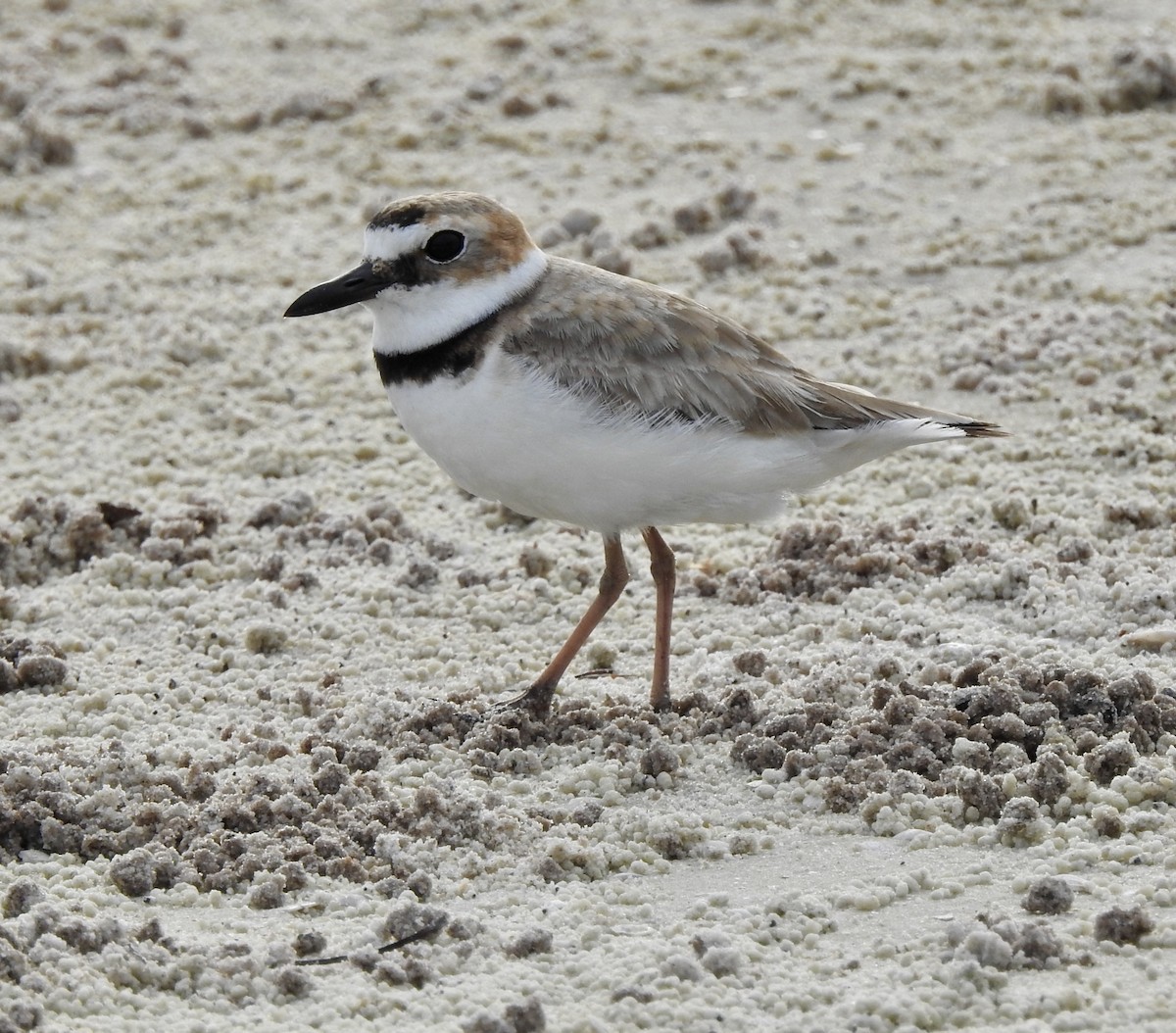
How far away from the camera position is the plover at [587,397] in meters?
4.28

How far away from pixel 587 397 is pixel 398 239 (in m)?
0.68

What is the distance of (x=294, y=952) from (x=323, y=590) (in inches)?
72.7

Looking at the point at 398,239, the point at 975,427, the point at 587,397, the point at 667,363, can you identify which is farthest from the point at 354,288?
the point at 975,427

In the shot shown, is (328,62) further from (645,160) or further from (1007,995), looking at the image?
(1007,995)

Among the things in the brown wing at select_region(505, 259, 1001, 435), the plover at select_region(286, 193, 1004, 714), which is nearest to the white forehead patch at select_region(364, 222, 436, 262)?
the plover at select_region(286, 193, 1004, 714)

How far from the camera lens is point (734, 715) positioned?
4504 millimetres

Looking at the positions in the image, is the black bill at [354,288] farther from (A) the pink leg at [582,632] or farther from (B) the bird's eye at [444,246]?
(A) the pink leg at [582,632]

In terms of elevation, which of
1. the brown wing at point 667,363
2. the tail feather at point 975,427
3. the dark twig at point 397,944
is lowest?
the dark twig at point 397,944

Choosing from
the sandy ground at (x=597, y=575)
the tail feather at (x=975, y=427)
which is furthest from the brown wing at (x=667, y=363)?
the sandy ground at (x=597, y=575)

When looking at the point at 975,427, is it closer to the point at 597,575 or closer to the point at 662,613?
the point at 662,613

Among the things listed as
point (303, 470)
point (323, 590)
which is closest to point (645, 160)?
point (303, 470)

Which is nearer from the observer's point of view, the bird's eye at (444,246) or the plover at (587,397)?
the plover at (587,397)

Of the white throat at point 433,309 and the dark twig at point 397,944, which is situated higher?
the white throat at point 433,309

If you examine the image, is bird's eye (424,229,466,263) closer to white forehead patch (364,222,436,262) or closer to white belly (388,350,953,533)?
white forehead patch (364,222,436,262)
